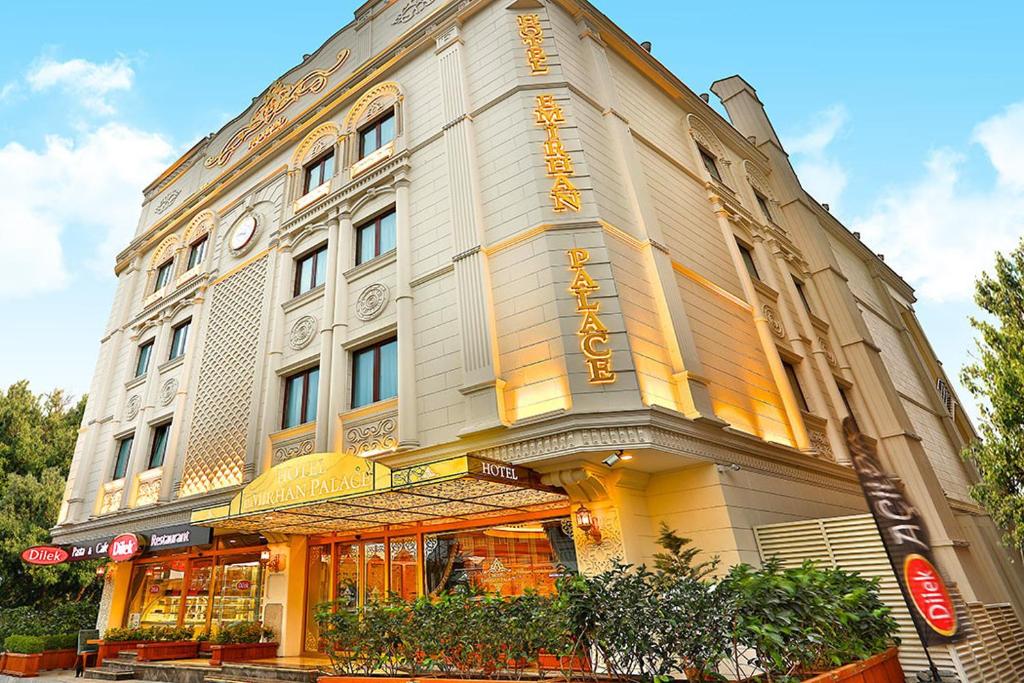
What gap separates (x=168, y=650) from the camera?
12359mm

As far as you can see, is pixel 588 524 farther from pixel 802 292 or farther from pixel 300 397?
pixel 802 292

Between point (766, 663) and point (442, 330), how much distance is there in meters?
7.52

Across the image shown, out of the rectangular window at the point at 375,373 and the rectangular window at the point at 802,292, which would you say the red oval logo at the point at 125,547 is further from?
the rectangular window at the point at 802,292

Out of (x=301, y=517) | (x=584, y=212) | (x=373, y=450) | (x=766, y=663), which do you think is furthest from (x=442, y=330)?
(x=766, y=663)

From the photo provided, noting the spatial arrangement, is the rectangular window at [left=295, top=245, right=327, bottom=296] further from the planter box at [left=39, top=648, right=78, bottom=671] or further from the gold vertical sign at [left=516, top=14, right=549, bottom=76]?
the planter box at [left=39, top=648, right=78, bottom=671]

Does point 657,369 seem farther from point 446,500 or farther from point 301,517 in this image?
point 301,517

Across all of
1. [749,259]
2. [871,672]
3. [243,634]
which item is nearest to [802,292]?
[749,259]

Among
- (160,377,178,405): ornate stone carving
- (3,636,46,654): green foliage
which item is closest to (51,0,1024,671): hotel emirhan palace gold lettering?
(160,377,178,405): ornate stone carving

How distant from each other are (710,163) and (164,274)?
18.6 meters

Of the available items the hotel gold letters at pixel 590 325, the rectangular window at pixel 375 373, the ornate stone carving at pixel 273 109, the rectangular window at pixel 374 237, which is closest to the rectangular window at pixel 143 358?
the ornate stone carving at pixel 273 109

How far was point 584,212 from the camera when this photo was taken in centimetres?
1035

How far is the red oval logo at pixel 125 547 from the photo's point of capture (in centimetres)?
1295

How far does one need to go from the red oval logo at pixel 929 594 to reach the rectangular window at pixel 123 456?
1843cm

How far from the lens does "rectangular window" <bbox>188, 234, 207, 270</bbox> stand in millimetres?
18766
